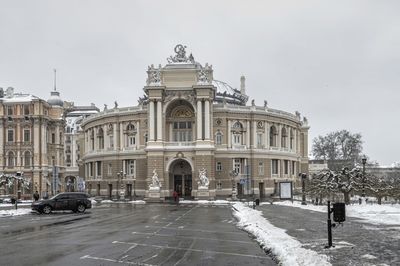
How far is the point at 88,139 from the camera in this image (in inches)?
3757

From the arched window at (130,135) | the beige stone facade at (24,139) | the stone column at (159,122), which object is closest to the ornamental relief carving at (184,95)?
the stone column at (159,122)

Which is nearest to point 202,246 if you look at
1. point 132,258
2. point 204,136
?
point 132,258

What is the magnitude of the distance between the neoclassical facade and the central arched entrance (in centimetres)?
15

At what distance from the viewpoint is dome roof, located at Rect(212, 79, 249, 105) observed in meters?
102

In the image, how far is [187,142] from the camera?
77750mm

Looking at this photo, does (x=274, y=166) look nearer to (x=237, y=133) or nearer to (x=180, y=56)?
(x=237, y=133)

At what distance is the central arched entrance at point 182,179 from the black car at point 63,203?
1414 inches

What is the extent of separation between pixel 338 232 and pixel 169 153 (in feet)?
185

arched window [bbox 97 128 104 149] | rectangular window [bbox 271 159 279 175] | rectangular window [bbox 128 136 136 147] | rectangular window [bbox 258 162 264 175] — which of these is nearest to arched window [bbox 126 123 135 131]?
rectangular window [bbox 128 136 136 147]

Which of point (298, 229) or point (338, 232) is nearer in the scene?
point (338, 232)

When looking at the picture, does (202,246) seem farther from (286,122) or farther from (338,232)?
(286,122)

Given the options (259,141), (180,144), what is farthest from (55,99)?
(259,141)

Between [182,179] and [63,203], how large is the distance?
3745 centimetres

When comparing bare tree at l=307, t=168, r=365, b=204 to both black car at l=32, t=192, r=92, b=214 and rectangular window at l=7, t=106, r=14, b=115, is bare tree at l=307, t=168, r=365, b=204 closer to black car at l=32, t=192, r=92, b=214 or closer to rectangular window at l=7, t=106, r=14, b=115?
black car at l=32, t=192, r=92, b=214
